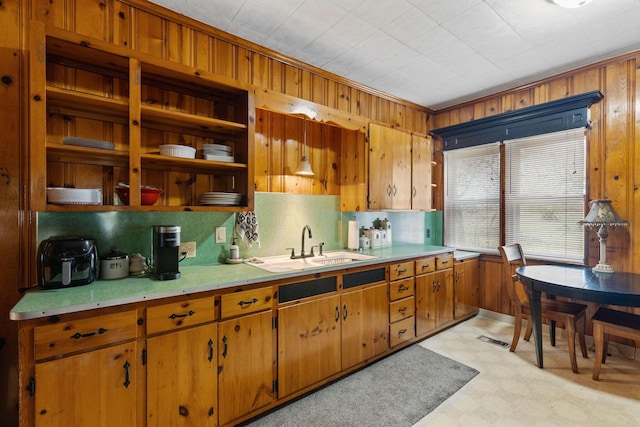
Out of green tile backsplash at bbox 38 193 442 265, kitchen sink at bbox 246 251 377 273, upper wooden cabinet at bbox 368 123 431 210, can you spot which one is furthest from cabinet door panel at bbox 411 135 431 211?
kitchen sink at bbox 246 251 377 273

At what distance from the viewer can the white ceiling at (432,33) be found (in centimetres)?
210

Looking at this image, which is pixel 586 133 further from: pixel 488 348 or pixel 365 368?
pixel 365 368

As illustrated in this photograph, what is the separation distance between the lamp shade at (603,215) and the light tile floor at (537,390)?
1.19 m

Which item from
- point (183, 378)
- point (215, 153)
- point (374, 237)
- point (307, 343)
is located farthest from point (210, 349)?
point (374, 237)

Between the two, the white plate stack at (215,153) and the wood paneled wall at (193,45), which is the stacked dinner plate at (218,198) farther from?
the wood paneled wall at (193,45)

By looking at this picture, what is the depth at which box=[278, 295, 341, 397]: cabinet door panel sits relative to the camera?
207cm

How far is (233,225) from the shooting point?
2537 mm

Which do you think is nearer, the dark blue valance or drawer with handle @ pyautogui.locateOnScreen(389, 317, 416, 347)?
drawer with handle @ pyautogui.locateOnScreen(389, 317, 416, 347)

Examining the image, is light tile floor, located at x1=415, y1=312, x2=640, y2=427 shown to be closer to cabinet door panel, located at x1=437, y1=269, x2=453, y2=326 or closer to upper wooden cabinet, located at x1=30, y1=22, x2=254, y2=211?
cabinet door panel, located at x1=437, y1=269, x2=453, y2=326

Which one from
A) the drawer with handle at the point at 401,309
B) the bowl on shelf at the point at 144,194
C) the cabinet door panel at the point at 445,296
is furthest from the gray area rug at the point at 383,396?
the bowl on shelf at the point at 144,194

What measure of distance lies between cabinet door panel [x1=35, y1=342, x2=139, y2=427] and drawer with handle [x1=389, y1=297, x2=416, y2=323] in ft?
6.74

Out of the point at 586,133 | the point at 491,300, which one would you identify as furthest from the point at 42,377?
the point at 586,133

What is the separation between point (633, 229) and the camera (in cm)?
274

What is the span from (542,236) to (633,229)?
730 millimetres
